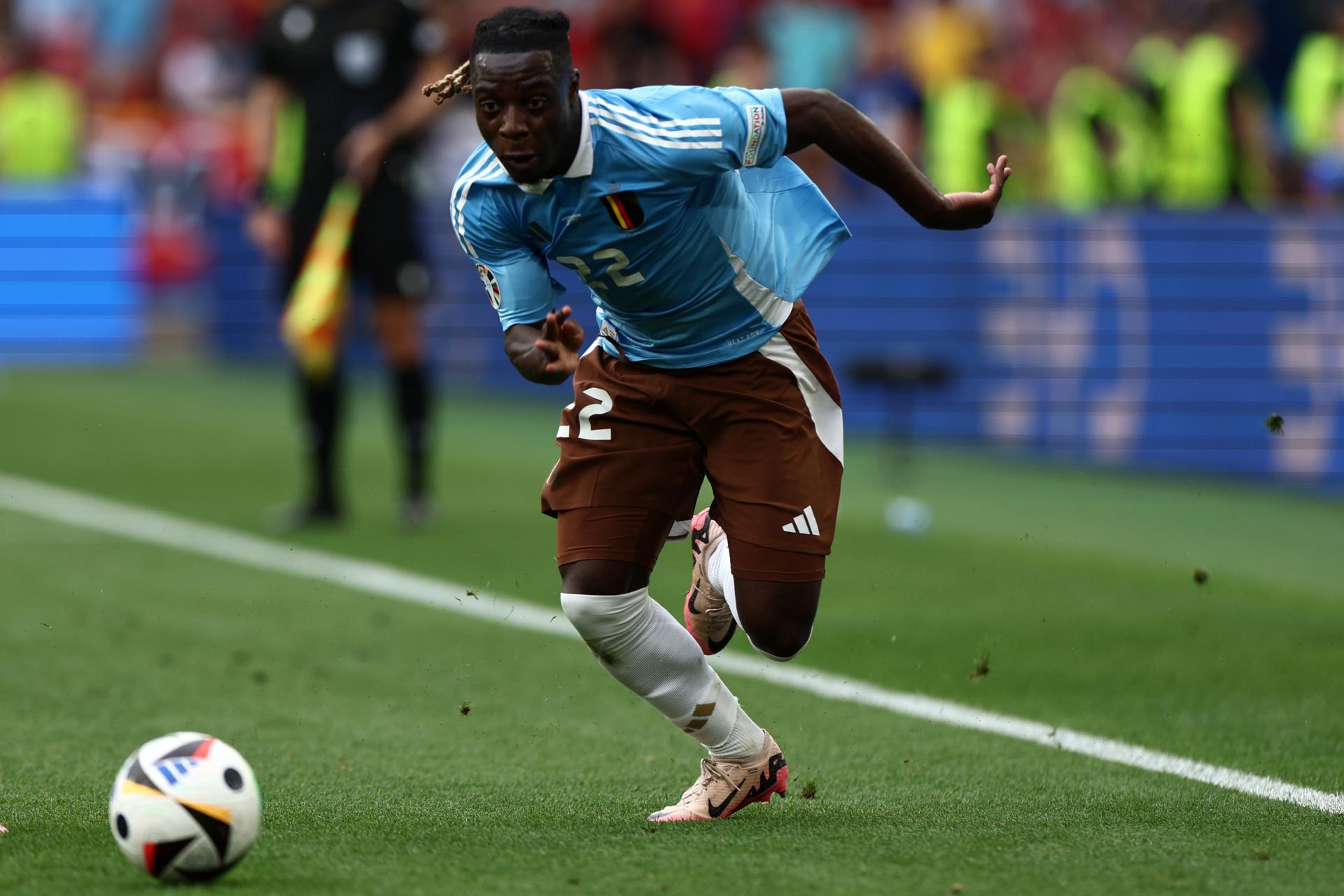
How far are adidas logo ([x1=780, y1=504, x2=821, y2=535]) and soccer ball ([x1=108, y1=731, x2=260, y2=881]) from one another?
147cm

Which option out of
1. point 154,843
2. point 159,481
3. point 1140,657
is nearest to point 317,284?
point 159,481

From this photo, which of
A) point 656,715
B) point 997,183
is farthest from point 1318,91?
point 997,183

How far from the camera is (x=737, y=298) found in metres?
5.00

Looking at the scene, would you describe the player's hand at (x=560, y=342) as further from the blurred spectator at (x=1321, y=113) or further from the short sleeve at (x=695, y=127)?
the blurred spectator at (x=1321, y=113)

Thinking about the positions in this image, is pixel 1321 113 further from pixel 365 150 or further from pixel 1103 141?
pixel 365 150

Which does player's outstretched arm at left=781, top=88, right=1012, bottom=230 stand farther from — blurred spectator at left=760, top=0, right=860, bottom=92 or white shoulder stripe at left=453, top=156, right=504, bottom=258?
blurred spectator at left=760, top=0, right=860, bottom=92

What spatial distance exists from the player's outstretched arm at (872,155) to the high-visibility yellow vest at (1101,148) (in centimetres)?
963

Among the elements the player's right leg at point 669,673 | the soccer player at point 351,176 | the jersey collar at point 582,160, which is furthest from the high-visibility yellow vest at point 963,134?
the jersey collar at point 582,160

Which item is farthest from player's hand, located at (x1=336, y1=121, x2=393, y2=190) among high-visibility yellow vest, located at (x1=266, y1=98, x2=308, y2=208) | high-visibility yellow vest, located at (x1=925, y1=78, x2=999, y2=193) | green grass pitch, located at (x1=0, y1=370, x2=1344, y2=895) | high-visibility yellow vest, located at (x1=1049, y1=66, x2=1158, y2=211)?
high-visibility yellow vest, located at (x1=925, y1=78, x2=999, y2=193)

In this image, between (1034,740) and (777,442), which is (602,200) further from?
(1034,740)

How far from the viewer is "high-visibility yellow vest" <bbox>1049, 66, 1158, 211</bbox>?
14594 millimetres

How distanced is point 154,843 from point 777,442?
1791 millimetres

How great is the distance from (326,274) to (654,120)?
5433 millimetres

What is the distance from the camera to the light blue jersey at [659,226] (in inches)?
181
